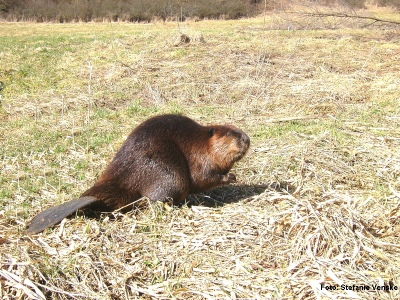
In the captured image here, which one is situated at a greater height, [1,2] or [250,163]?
[1,2]

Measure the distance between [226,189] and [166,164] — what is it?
81 cm

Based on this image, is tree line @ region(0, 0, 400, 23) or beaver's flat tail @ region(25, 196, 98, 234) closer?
beaver's flat tail @ region(25, 196, 98, 234)

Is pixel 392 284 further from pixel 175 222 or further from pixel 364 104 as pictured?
pixel 364 104

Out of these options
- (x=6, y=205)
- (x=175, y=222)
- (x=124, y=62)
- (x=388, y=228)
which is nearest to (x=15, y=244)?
(x=6, y=205)

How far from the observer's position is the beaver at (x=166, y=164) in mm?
3279

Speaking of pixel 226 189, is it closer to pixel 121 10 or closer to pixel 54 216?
pixel 54 216

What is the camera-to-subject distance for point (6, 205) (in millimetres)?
3588

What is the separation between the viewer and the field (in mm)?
2604

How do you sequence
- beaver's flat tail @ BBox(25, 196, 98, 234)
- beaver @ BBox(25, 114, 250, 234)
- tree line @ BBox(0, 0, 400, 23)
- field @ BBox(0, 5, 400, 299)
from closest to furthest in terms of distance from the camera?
field @ BBox(0, 5, 400, 299), beaver's flat tail @ BBox(25, 196, 98, 234), beaver @ BBox(25, 114, 250, 234), tree line @ BBox(0, 0, 400, 23)

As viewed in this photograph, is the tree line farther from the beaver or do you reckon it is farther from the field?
the beaver

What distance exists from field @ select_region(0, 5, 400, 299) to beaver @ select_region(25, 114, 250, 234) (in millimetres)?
136

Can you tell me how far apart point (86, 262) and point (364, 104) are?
4808mm


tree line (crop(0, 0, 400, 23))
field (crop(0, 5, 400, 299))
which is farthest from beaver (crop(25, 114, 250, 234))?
tree line (crop(0, 0, 400, 23))

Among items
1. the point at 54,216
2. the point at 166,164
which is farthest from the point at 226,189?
the point at 54,216
